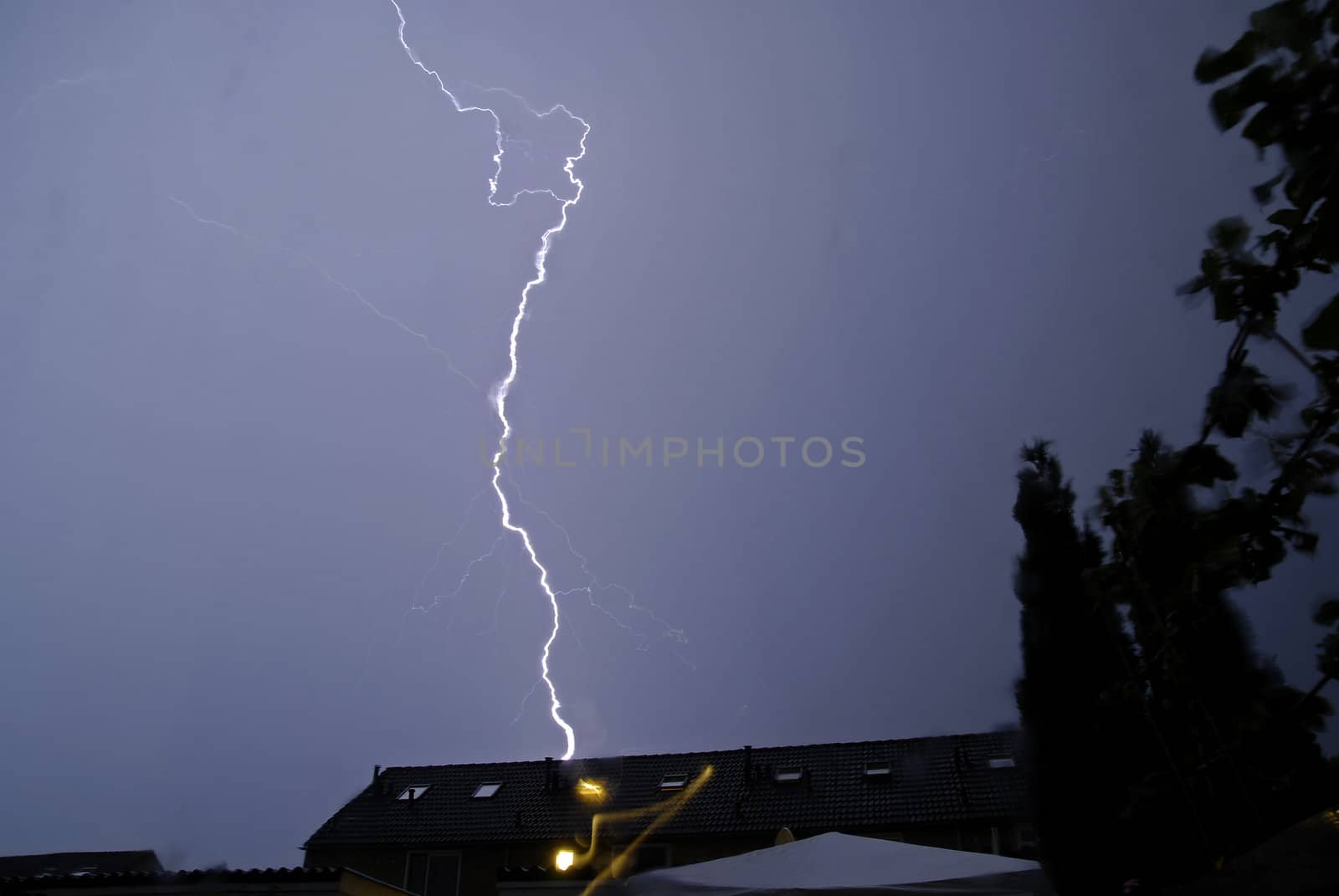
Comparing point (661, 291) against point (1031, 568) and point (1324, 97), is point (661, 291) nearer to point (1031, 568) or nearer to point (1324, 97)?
point (1031, 568)

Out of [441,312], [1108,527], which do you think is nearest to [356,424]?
[441,312]

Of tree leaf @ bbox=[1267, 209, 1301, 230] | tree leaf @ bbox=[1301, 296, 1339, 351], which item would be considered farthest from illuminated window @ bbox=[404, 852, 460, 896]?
tree leaf @ bbox=[1301, 296, 1339, 351]

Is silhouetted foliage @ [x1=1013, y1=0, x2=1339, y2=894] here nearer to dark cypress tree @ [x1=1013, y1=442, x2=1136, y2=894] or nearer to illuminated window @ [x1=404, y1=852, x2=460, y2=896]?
dark cypress tree @ [x1=1013, y1=442, x2=1136, y2=894]

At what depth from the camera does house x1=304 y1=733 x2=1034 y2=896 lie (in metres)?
13.6

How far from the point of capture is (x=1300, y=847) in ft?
4.90

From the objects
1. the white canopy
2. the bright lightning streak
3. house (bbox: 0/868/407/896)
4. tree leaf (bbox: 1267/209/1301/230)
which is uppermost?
the bright lightning streak

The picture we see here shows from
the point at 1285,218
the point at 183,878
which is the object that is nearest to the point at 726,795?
the point at 183,878

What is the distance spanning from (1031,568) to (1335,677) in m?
8.28

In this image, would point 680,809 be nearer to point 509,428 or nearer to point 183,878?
point 509,428

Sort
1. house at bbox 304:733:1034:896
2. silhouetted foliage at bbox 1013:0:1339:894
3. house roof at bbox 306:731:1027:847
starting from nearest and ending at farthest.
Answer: silhouetted foliage at bbox 1013:0:1339:894 < house at bbox 304:733:1034:896 < house roof at bbox 306:731:1027:847

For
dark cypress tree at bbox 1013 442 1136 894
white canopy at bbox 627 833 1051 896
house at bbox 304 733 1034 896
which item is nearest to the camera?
white canopy at bbox 627 833 1051 896

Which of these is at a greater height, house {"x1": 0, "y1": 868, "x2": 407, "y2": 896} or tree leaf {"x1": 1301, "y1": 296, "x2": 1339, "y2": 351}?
house {"x1": 0, "y1": 868, "x2": 407, "y2": 896}

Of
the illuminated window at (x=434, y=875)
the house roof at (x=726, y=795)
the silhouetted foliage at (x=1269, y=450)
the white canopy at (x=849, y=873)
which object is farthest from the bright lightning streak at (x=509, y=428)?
the silhouetted foliage at (x=1269, y=450)

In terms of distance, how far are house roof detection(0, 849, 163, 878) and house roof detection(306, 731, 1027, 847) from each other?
1131 cm
